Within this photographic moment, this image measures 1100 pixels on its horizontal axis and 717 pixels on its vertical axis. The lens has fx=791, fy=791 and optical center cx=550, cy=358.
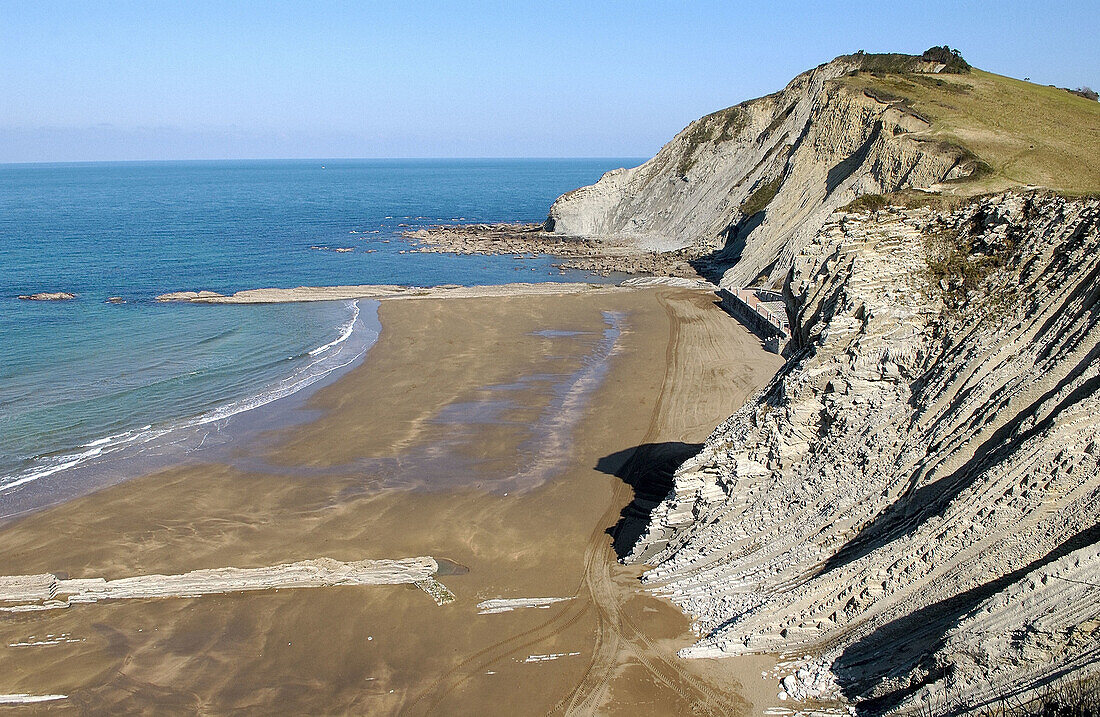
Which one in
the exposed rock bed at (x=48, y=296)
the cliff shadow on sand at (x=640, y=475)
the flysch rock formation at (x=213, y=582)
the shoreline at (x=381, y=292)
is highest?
the shoreline at (x=381, y=292)

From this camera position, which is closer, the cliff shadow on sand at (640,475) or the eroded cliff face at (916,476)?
the eroded cliff face at (916,476)

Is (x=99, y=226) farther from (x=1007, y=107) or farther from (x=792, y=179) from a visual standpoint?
(x=1007, y=107)

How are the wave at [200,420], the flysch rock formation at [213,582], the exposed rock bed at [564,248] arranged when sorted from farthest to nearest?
1. the exposed rock bed at [564,248]
2. the wave at [200,420]
3. the flysch rock formation at [213,582]

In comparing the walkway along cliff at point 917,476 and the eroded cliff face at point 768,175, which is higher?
the eroded cliff face at point 768,175

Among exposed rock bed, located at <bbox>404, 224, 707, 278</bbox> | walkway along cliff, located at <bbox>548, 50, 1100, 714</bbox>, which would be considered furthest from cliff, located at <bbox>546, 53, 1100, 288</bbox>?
walkway along cliff, located at <bbox>548, 50, 1100, 714</bbox>

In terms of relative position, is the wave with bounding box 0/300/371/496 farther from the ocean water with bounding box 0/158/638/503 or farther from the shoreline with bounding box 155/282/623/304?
the shoreline with bounding box 155/282/623/304

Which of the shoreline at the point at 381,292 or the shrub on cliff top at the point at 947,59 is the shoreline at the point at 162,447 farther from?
the shrub on cliff top at the point at 947,59

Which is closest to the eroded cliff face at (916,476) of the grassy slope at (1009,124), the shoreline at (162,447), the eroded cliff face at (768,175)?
the shoreline at (162,447)
